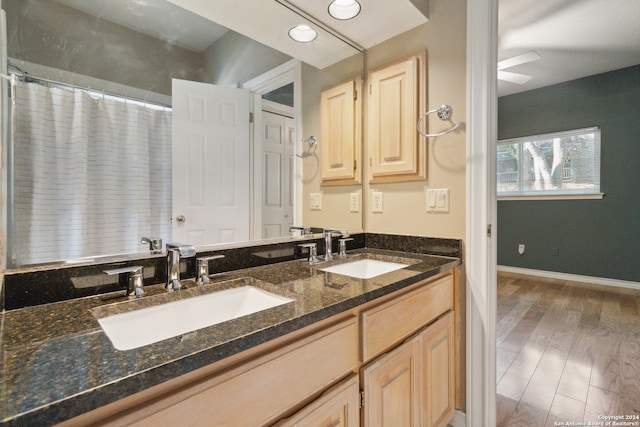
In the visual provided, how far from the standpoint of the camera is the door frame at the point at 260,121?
1.40 m

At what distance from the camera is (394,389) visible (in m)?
1.01

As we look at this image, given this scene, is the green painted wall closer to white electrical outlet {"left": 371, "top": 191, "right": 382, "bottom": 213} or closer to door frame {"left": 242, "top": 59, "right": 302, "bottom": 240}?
white electrical outlet {"left": 371, "top": 191, "right": 382, "bottom": 213}

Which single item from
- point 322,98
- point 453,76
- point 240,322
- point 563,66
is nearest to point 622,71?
point 563,66

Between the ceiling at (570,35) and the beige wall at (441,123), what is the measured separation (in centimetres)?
136

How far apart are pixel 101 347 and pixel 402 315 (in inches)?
34.2

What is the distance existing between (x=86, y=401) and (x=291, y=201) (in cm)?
124

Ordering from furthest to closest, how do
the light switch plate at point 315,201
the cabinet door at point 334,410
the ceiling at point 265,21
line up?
1. the light switch plate at point 315,201
2. the ceiling at point 265,21
3. the cabinet door at point 334,410

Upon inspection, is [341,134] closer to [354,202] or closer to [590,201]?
[354,202]

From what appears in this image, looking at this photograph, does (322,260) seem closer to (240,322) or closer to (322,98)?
(240,322)

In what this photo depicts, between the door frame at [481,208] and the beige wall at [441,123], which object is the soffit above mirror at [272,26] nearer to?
the beige wall at [441,123]

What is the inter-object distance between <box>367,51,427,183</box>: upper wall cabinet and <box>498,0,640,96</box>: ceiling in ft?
4.88

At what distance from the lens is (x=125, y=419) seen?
0.46 m

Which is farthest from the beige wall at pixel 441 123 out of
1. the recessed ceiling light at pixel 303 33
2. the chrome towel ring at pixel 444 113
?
the recessed ceiling light at pixel 303 33

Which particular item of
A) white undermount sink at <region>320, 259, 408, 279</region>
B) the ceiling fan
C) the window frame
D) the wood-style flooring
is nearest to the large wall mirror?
white undermount sink at <region>320, 259, 408, 279</region>
